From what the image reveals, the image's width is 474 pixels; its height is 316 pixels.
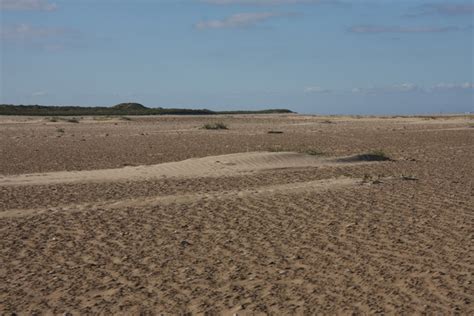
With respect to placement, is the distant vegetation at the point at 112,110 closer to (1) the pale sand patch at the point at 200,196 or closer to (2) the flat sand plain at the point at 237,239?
(2) the flat sand plain at the point at 237,239

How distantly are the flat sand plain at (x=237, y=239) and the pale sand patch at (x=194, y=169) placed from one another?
77 mm

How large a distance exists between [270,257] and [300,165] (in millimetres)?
10029

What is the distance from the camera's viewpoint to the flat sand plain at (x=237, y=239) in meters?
6.57

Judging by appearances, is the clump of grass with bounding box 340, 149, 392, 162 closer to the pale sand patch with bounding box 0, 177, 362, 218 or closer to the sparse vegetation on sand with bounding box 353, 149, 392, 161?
the sparse vegetation on sand with bounding box 353, 149, 392, 161

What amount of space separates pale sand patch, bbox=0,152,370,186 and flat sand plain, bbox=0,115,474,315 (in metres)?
0.08

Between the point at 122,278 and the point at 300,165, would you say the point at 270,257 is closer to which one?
the point at 122,278

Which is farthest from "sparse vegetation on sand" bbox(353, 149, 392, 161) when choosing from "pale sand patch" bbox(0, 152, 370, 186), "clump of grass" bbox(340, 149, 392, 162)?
"pale sand patch" bbox(0, 152, 370, 186)

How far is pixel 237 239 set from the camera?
29.6ft

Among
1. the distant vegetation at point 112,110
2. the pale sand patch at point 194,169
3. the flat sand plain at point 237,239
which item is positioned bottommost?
the flat sand plain at point 237,239

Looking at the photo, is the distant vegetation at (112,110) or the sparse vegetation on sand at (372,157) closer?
the sparse vegetation on sand at (372,157)

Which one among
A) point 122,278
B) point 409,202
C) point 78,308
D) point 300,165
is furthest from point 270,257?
point 300,165

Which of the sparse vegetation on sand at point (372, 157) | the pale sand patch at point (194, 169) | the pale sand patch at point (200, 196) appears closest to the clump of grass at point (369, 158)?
the sparse vegetation on sand at point (372, 157)

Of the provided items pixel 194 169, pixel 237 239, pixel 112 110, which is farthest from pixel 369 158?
pixel 112 110

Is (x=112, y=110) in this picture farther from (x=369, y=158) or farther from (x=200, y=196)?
(x=200, y=196)
